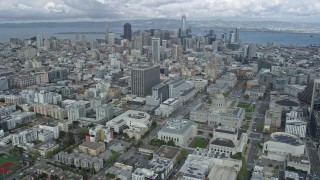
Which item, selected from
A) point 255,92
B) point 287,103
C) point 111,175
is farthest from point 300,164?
point 255,92

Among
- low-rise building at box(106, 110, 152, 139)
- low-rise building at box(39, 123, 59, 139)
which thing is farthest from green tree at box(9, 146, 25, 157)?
low-rise building at box(106, 110, 152, 139)

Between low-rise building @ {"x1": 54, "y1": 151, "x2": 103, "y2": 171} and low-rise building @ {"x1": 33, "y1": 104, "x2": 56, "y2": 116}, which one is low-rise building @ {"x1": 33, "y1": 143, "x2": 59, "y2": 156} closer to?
low-rise building @ {"x1": 54, "y1": 151, "x2": 103, "y2": 171}

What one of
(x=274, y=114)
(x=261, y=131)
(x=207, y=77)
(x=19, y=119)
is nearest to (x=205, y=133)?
(x=261, y=131)

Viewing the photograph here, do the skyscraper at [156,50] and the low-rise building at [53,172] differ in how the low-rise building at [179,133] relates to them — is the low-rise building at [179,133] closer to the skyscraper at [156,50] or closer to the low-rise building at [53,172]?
the low-rise building at [53,172]

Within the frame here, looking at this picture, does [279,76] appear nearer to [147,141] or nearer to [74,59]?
[147,141]

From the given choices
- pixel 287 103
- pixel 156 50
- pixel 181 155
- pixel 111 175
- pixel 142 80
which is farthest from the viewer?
pixel 156 50

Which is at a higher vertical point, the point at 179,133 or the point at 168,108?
the point at 168,108

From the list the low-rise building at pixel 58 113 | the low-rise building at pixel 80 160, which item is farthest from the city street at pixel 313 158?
the low-rise building at pixel 58 113

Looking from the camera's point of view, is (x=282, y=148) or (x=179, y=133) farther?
(x=179, y=133)

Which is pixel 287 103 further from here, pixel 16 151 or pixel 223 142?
pixel 16 151
